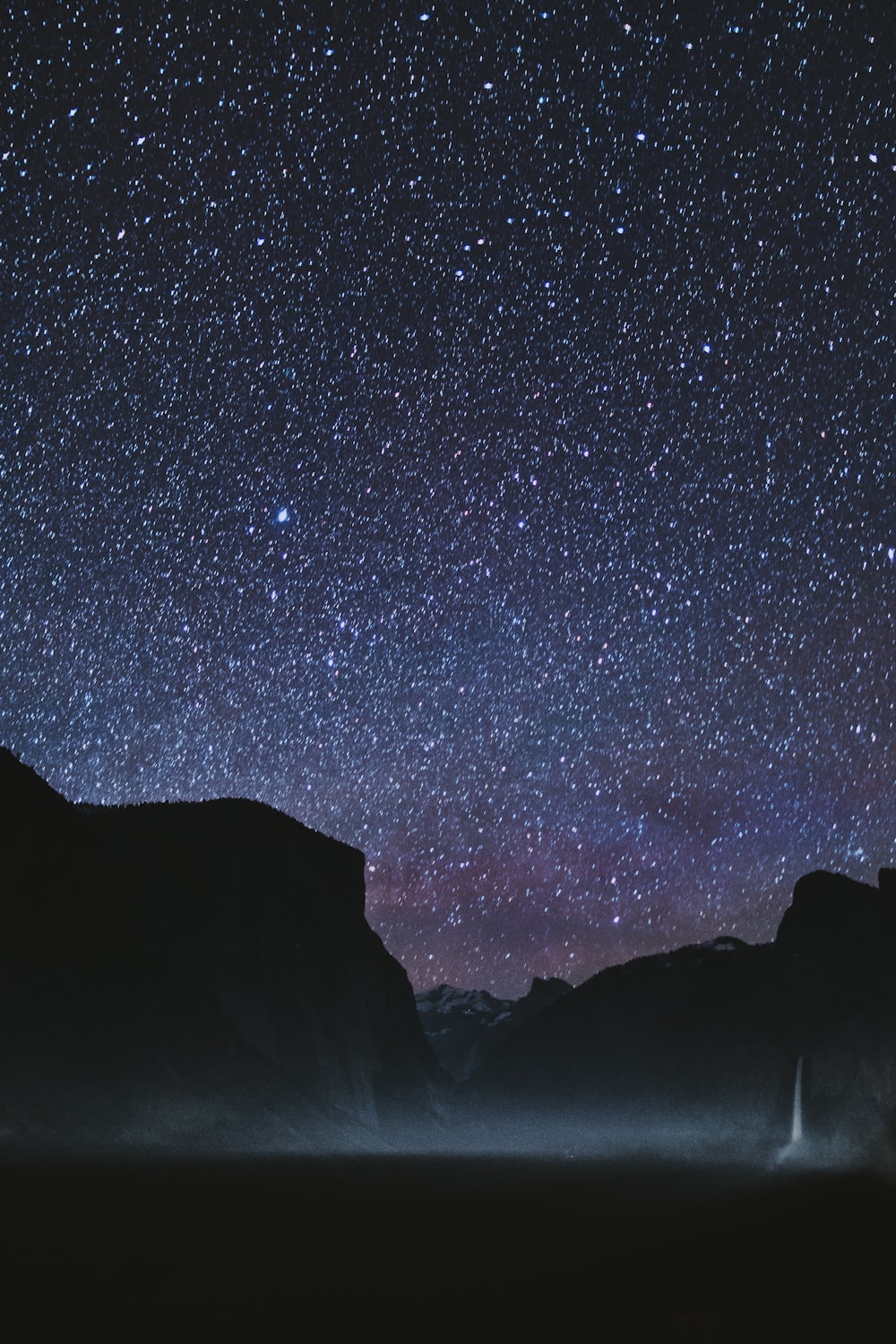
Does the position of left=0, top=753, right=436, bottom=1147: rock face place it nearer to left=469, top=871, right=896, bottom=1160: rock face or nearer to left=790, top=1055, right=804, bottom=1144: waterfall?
left=469, top=871, right=896, bottom=1160: rock face

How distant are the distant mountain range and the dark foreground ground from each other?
15503 mm

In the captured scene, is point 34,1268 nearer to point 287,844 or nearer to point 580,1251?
point 580,1251

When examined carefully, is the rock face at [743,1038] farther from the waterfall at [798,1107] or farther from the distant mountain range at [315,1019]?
the waterfall at [798,1107]

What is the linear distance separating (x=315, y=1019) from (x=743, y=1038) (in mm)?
59098

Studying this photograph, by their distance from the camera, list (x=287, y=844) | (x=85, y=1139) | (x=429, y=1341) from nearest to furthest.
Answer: (x=429, y=1341)
(x=85, y=1139)
(x=287, y=844)

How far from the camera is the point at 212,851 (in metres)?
91.4

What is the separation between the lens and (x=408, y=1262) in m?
22.3

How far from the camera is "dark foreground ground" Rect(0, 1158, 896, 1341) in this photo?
1559 cm

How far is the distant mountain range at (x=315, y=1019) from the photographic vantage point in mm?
57406

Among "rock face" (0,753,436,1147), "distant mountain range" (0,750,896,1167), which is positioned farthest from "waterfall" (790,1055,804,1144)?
"rock face" (0,753,436,1147)

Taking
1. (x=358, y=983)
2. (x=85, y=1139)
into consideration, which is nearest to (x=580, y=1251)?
(x=85, y=1139)

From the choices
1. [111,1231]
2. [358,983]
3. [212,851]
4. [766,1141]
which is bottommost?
[766,1141]

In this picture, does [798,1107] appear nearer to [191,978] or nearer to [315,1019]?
[315,1019]

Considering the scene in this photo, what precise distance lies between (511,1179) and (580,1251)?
35.7 meters
